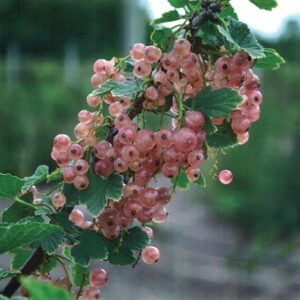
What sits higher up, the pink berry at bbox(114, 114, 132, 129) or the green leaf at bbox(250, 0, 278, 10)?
the green leaf at bbox(250, 0, 278, 10)

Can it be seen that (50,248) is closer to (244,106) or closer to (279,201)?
(244,106)

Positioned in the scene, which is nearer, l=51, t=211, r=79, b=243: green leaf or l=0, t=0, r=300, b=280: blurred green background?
l=51, t=211, r=79, b=243: green leaf

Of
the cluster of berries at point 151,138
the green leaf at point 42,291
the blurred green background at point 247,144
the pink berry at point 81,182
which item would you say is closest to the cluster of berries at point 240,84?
the cluster of berries at point 151,138

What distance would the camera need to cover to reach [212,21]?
1.68ft

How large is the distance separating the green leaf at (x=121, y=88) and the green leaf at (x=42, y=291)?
0.72ft

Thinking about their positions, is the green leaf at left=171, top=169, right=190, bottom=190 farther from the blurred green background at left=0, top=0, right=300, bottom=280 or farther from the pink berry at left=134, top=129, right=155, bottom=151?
the blurred green background at left=0, top=0, right=300, bottom=280

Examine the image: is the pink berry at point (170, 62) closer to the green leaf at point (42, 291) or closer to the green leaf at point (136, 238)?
the green leaf at point (136, 238)

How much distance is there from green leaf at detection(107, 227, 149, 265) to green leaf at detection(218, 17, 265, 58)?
147 mm

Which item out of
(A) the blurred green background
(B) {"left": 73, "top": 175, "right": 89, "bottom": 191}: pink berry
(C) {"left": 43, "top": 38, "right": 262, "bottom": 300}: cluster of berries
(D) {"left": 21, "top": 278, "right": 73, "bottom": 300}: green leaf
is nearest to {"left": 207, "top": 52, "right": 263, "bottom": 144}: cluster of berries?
(C) {"left": 43, "top": 38, "right": 262, "bottom": 300}: cluster of berries

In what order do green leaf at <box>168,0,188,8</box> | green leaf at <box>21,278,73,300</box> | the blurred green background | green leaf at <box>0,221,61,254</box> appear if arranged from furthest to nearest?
the blurred green background
green leaf at <box>168,0,188,8</box>
green leaf at <box>0,221,61,254</box>
green leaf at <box>21,278,73,300</box>

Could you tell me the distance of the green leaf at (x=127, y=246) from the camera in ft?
1.69

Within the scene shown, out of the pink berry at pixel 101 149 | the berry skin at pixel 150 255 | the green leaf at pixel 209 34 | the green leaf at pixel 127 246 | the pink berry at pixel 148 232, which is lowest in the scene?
the berry skin at pixel 150 255

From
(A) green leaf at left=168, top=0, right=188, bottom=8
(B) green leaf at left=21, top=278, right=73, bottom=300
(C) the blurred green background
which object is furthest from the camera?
(C) the blurred green background

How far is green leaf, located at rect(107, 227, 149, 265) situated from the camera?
0.51 m
